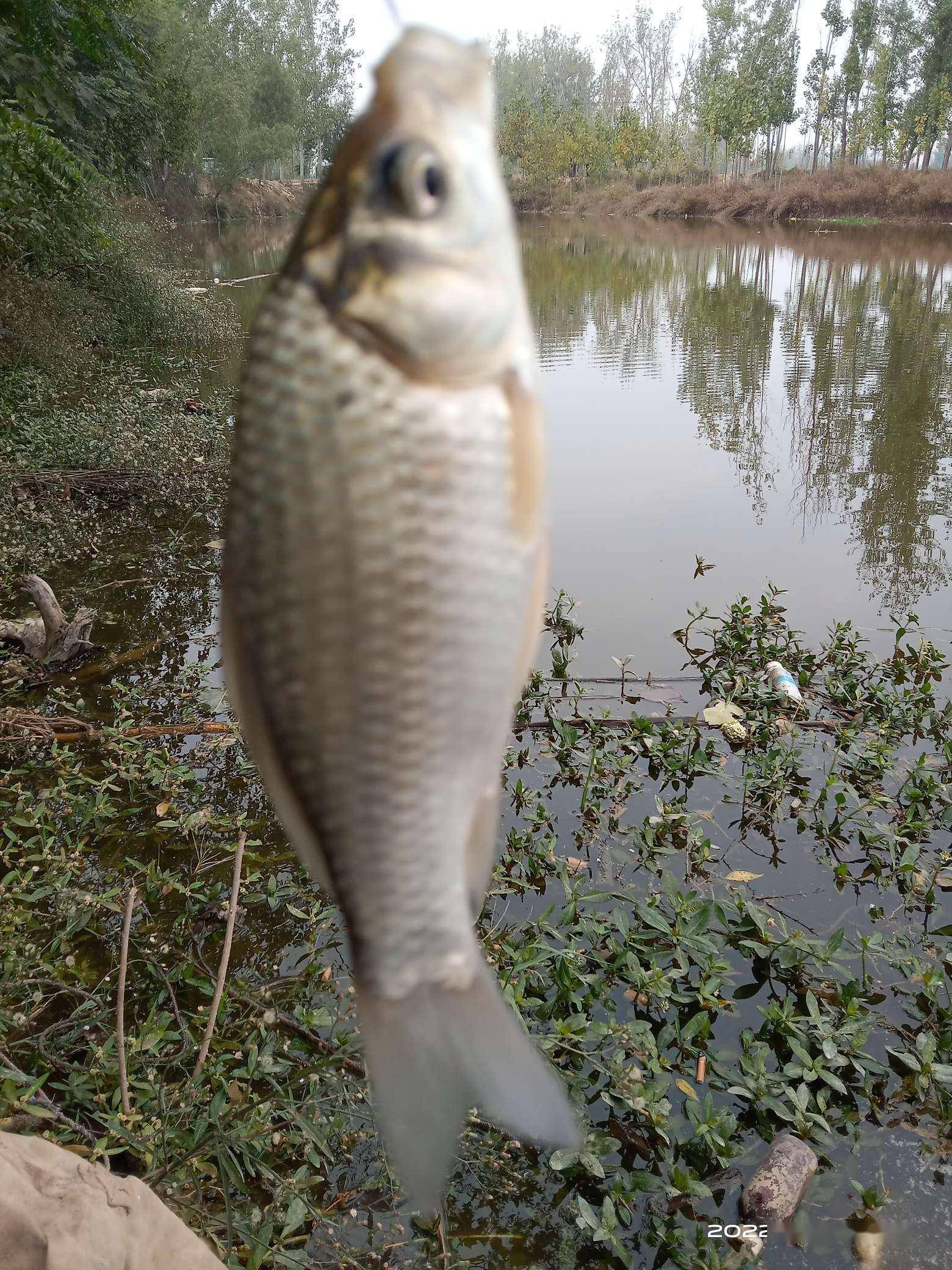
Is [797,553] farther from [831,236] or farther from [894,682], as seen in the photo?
[831,236]

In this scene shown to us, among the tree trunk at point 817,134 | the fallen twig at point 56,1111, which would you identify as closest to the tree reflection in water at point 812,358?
the fallen twig at point 56,1111

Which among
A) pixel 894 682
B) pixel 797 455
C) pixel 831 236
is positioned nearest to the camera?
pixel 894 682

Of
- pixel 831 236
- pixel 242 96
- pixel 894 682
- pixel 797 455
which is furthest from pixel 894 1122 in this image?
pixel 831 236

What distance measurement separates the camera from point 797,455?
33.9 feet

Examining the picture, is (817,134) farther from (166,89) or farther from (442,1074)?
(442,1074)

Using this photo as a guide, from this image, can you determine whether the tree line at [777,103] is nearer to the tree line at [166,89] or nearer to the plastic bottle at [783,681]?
the tree line at [166,89]

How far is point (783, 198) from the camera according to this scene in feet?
128

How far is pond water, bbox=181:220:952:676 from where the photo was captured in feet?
23.3

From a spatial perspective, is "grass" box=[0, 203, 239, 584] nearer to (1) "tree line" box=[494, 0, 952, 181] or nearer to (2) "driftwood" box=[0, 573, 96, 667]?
(2) "driftwood" box=[0, 573, 96, 667]

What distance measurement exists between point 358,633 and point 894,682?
5310 mm

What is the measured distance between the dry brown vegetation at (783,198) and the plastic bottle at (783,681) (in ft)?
116

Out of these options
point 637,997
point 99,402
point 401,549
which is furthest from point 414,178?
point 99,402

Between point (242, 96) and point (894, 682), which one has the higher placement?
point (242, 96)

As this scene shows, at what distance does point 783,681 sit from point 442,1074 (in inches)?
194
